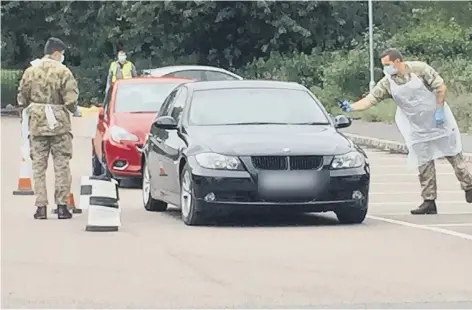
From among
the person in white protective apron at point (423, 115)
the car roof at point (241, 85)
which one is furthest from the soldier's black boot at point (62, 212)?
the person in white protective apron at point (423, 115)

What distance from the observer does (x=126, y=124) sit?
17562mm

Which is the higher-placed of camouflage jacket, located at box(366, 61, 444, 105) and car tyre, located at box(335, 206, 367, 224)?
camouflage jacket, located at box(366, 61, 444, 105)

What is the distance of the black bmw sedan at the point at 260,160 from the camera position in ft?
39.8

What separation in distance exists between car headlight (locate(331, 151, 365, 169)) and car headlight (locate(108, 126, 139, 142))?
17.9 ft

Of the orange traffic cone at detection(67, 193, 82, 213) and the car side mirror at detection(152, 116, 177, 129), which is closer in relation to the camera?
the car side mirror at detection(152, 116, 177, 129)

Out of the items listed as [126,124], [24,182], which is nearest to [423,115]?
[126,124]

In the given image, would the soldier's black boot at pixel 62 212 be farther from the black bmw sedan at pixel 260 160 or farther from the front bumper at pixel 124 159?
the front bumper at pixel 124 159

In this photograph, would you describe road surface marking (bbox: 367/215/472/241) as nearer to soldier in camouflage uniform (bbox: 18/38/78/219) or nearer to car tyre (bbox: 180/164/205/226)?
car tyre (bbox: 180/164/205/226)

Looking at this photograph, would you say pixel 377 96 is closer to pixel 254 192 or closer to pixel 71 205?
pixel 254 192

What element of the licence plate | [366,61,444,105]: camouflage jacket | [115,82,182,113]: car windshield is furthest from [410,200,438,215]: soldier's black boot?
[115,82,182,113]: car windshield

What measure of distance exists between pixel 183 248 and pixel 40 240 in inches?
57.7

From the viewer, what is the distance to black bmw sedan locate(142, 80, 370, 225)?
1214 cm

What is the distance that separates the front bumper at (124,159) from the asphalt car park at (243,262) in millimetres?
2722

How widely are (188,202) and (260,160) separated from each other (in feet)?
3.05
